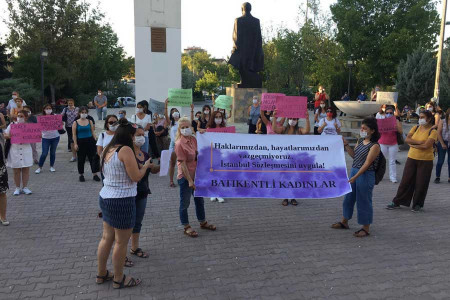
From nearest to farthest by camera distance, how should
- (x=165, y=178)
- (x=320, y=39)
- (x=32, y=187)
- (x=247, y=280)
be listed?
(x=247, y=280)
(x=32, y=187)
(x=165, y=178)
(x=320, y=39)

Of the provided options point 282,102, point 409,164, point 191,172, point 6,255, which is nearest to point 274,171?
point 191,172

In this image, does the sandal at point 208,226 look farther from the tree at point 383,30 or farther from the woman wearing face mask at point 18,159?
the tree at point 383,30

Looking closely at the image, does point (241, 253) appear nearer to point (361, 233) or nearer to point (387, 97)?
point (361, 233)

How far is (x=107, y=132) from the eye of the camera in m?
6.64

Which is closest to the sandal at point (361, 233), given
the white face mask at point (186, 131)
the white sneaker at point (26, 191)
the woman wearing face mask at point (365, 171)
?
the woman wearing face mask at point (365, 171)

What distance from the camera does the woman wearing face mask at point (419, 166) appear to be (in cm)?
704

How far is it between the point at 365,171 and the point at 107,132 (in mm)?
4149

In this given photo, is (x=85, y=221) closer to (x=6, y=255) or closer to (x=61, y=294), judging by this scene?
(x=6, y=255)

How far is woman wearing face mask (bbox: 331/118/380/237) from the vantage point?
5.56 metres

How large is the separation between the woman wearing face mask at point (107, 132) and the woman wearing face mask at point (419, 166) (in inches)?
199

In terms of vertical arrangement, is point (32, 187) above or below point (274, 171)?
below

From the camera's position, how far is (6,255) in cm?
502

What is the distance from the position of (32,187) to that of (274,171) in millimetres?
5495

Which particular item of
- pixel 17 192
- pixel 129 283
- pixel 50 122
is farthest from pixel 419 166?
pixel 50 122
